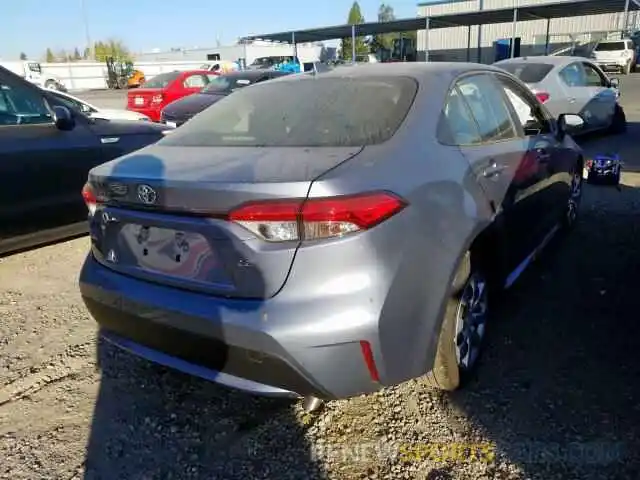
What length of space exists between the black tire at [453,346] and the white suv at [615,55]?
1224 inches

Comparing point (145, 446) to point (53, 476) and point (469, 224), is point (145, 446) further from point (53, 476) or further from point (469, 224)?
point (469, 224)

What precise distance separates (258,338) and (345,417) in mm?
814

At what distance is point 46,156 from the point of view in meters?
4.09

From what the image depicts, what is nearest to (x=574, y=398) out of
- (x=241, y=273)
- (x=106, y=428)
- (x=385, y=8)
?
(x=241, y=273)

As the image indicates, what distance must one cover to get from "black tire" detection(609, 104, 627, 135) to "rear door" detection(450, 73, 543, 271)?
323 inches

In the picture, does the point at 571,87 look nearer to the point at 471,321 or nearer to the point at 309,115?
the point at 471,321

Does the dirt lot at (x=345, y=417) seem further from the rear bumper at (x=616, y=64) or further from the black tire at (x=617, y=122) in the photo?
the rear bumper at (x=616, y=64)

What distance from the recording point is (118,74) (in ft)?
140

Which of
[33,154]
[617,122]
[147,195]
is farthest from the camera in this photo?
[617,122]

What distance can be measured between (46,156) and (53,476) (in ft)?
9.05

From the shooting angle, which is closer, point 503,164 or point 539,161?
point 503,164

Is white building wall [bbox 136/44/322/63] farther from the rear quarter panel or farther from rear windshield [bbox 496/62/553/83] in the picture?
the rear quarter panel

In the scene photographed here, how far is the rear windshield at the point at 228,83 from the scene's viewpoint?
10.8m

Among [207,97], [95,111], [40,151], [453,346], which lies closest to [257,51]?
[207,97]
